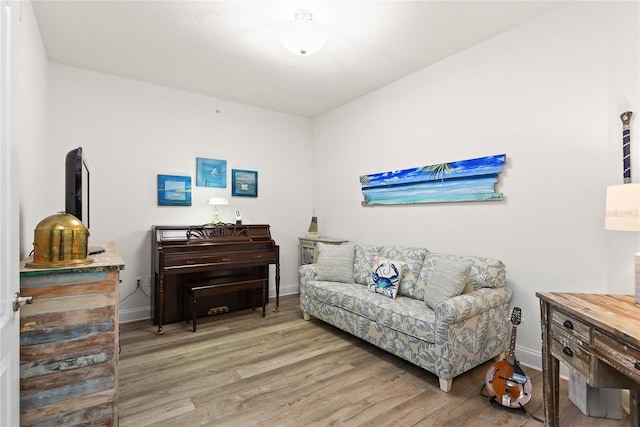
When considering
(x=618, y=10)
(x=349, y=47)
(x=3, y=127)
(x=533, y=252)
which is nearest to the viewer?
(x=3, y=127)

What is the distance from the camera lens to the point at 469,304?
2.25 metres

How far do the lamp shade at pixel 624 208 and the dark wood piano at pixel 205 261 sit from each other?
10.1ft

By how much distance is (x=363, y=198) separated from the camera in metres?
4.09

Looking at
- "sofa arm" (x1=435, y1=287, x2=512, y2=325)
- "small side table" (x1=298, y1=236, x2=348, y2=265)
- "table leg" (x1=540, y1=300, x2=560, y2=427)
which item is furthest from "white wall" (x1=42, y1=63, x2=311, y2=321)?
"table leg" (x1=540, y1=300, x2=560, y2=427)

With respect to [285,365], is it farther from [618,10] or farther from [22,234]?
[618,10]

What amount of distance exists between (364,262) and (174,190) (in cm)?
241

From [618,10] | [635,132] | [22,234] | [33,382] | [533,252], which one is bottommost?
[33,382]

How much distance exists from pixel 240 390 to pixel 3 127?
6.43 feet

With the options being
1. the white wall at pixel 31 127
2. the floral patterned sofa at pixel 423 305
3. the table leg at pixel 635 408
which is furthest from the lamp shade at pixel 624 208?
the white wall at pixel 31 127

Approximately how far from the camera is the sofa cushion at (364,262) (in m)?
3.37

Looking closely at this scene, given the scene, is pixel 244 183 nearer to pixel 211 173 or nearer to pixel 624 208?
pixel 211 173

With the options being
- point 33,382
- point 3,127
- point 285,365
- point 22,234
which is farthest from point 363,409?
point 22,234

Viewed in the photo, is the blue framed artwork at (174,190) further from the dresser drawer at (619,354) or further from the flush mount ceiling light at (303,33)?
the dresser drawer at (619,354)

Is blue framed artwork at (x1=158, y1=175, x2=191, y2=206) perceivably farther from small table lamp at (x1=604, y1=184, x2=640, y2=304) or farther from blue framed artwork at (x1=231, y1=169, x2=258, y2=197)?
small table lamp at (x1=604, y1=184, x2=640, y2=304)
